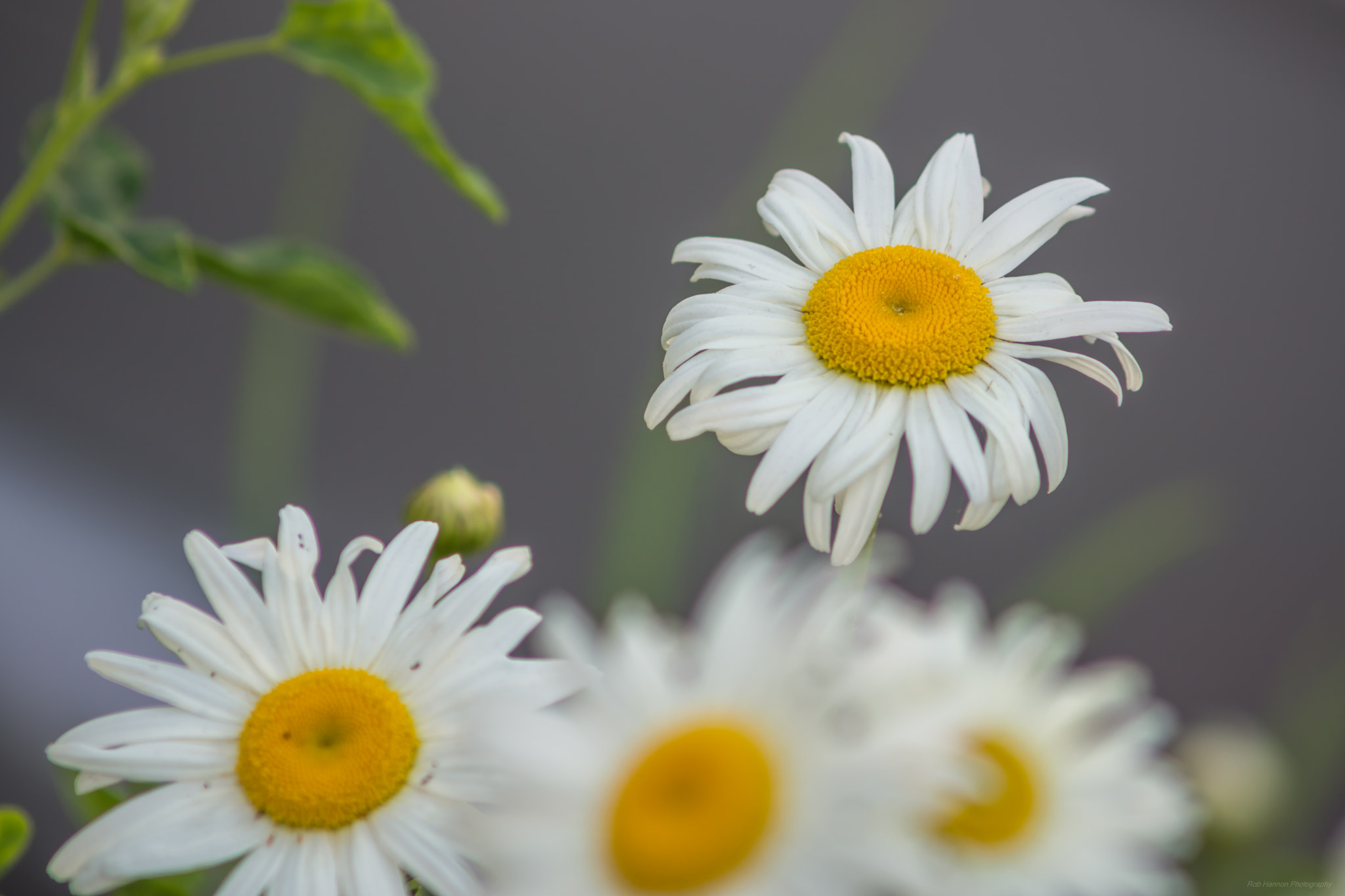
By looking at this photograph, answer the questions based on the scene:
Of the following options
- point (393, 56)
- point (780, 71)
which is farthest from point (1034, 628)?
point (780, 71)

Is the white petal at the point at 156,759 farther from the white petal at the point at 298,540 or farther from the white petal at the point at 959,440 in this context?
the white petal at the point at 959,440

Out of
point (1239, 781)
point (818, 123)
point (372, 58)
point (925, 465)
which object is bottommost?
point (1239, 781)

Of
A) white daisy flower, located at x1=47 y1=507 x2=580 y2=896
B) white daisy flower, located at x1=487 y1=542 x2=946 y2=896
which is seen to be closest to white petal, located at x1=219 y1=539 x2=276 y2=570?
white daisy flower, located at x1=47 y1=507 x2=580 y2=896

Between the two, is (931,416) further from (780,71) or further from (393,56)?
(780,71)

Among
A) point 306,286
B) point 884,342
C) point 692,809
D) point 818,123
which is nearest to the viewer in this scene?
point 692,809

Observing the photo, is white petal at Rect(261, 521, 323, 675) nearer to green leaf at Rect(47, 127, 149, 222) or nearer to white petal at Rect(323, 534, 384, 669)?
white petal at Rect(323, 534, 384, 669)

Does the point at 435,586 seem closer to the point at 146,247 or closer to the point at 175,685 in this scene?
the point at 175,685

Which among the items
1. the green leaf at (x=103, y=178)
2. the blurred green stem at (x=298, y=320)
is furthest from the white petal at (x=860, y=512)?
the blurred green stem at (x=298, y=320)

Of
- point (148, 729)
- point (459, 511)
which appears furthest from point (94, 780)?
point (459, 511)
